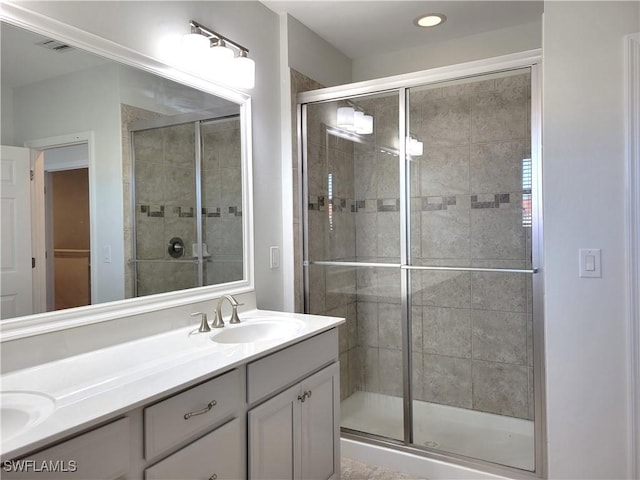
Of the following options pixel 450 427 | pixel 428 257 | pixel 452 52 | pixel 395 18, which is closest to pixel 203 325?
pixel 428 257

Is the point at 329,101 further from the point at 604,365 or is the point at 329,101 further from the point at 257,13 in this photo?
the point at 604,365

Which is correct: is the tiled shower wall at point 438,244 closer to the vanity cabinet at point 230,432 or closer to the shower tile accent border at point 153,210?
the vanity cabinet at point 230,432

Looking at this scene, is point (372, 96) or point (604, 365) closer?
point (604, 365)

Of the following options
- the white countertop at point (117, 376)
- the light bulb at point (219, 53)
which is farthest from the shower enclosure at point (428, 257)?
the white countertop at point (117, 376)

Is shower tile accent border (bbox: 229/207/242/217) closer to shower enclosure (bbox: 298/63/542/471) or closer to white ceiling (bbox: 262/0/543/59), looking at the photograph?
shower enclosure (bbox: 298/63/542/471)

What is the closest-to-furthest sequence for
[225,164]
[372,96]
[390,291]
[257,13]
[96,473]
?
[96,473] < [225,164] < [257,13] < [372,96] < [390,291]

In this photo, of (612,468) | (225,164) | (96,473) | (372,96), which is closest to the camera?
(96,473)

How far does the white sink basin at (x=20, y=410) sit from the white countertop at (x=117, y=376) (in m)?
0.02

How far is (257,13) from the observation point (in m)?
2.36

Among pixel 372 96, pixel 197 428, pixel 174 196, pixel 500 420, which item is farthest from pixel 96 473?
pixel 500 420

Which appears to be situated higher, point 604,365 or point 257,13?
point 257,13

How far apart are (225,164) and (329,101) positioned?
856 millimetres

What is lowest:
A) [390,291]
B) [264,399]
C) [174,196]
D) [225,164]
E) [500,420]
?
[500,420]

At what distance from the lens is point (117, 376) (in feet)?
4.10
